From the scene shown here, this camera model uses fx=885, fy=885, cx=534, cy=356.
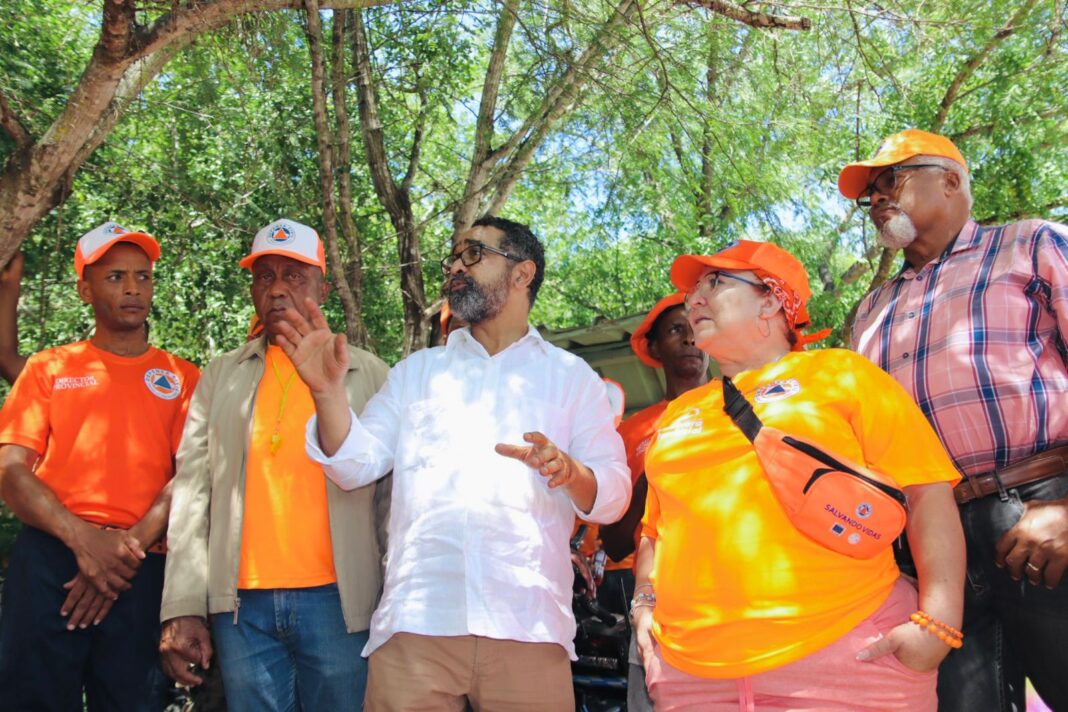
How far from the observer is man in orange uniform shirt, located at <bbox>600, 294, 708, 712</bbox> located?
12.6 feet

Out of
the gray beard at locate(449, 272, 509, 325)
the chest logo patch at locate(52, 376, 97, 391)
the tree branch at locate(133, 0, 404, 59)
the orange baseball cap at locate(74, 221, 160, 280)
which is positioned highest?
the tree branch at locate(133, 0, 404, 59)

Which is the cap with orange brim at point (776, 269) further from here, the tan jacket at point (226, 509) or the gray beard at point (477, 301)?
the tan jacket at point (226, 509)

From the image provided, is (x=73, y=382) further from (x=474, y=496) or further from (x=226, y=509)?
(x=474, y=496)

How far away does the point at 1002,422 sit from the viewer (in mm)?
2738

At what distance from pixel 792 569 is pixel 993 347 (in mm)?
1118

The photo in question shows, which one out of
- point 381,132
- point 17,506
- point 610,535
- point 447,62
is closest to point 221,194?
point 381,132

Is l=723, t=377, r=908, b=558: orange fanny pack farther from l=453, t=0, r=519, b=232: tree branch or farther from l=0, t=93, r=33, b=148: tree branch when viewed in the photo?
l=453, t=0, r=519, b=232: tree branch

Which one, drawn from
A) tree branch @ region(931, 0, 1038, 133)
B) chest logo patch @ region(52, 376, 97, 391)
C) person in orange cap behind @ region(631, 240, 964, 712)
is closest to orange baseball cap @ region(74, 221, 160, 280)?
chest logo patch @ region(52, 376, 97, 391)

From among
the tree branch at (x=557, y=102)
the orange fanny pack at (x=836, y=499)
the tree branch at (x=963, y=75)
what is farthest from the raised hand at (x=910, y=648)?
the tree branch at (x=963, y=75)

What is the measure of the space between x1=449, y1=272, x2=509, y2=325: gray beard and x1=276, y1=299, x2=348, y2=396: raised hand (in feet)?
1.91

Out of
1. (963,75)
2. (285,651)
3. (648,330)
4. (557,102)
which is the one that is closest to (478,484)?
(285,651)

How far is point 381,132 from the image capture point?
6.64 m

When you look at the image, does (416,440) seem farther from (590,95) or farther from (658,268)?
(658,268)

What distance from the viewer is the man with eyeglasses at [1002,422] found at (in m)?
2.55
